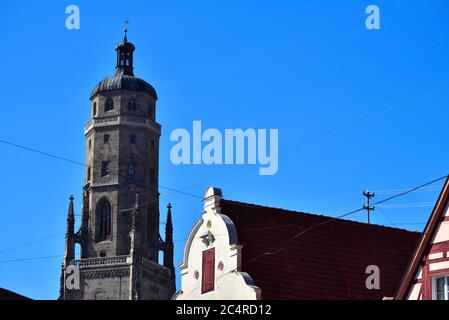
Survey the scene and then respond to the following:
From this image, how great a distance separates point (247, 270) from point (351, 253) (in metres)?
4.35

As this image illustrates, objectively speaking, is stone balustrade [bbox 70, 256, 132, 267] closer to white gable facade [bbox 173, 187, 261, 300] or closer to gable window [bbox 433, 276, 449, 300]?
white gable facade [bbox 173, 187, 261, 300]

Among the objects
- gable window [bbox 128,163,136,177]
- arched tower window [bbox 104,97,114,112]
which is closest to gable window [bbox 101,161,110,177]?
gable window [bbox 128,163,136,177]

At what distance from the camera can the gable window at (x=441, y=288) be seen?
93.1 feet

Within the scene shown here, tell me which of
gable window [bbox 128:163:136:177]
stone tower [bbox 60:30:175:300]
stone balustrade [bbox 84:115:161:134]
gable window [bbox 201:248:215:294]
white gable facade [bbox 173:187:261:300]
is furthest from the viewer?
stone balustrade [bbox 84:115:161:134]

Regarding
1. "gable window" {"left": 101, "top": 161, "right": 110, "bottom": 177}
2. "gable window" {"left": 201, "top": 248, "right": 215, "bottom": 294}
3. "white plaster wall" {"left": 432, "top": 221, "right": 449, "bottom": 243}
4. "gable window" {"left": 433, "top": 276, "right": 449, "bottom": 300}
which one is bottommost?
"gable window" {"left": 433, "top": 276, "right": 449, "bottom": 300}

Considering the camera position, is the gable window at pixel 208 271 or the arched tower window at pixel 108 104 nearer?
the gable window at pixel 208 271

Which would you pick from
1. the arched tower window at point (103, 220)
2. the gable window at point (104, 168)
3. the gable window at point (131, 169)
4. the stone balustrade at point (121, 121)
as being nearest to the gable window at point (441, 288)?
the arched tower window at point (103, 220)

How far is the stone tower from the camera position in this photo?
439 feet

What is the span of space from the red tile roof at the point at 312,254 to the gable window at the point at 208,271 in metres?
1.21

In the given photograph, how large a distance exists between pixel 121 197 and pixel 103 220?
3.41 metres

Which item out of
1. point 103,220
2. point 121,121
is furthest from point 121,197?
point 121,121

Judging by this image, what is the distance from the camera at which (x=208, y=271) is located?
38.0 metres

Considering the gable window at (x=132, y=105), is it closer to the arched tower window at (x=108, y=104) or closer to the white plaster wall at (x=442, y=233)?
the arched tower window at (x=108, y=104)
